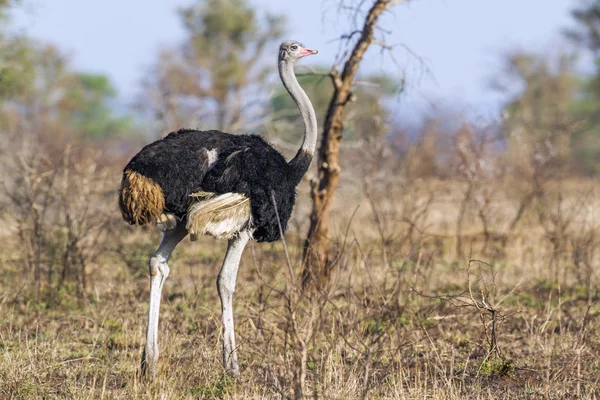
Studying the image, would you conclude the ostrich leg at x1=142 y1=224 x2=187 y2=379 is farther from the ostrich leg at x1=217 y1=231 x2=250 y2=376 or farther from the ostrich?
the ostrich leg at x1=217 y1=231 x2=250 y2=376

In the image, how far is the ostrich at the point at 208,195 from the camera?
14.3 ft

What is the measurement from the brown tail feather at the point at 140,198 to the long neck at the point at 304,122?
2.85 ft

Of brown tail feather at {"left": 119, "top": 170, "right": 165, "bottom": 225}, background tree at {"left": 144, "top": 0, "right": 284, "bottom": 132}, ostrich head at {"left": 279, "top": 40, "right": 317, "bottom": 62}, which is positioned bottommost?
brown tail feather at {"left": 119, "top": 170, "right": 165, "bottom": 225}

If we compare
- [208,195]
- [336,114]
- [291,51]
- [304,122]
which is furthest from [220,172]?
[336,114]

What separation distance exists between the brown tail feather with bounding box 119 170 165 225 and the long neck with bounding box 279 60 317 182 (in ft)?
2.85

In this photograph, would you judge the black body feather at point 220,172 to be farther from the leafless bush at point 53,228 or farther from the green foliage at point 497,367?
the leafless bush at point 53,228

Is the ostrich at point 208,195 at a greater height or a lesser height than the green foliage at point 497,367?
greater

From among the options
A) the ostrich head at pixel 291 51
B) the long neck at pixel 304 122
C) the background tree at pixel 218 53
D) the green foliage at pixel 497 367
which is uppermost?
the background tree at pixel 218 53

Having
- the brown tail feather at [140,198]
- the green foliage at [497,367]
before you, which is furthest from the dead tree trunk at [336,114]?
the brown tail feather at [140,198]

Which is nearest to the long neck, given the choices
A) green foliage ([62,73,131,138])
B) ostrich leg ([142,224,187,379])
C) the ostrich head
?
the ostrich head

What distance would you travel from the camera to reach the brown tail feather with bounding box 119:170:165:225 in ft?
14.1

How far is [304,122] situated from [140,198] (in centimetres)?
121

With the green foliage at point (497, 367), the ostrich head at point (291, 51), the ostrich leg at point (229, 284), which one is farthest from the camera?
the ostrich head at point (291, 51)

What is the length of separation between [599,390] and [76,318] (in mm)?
3505
